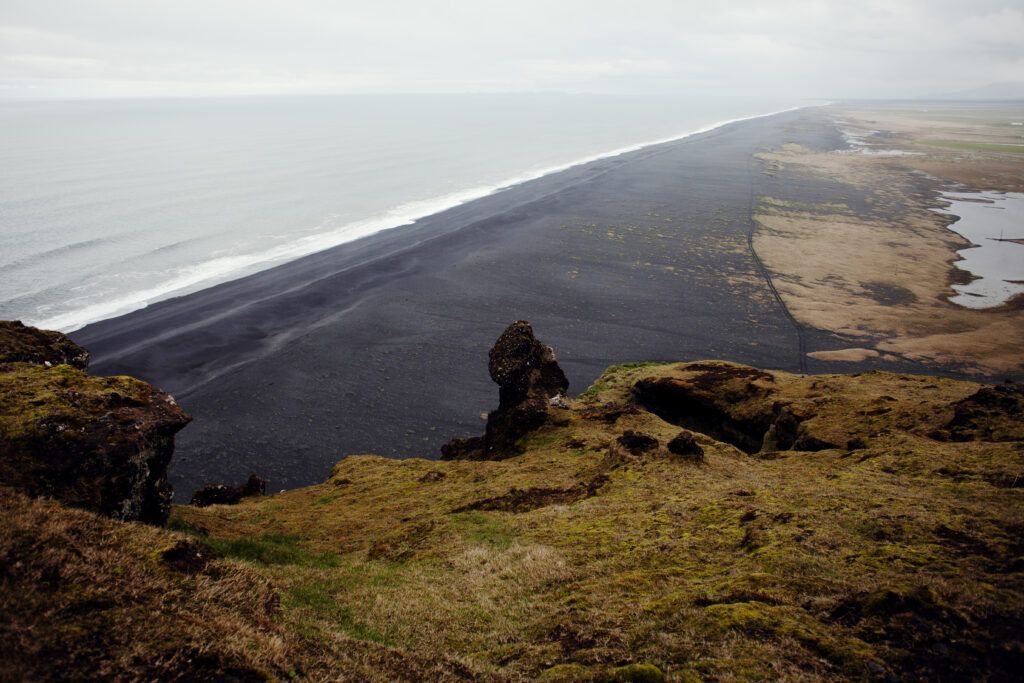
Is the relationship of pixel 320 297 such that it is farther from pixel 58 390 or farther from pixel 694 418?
pixel 58 390

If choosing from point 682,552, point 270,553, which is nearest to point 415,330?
point 270,553

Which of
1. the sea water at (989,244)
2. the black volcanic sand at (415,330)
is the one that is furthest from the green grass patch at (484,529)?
the sea water at (989,244)

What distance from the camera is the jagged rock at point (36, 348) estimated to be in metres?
17.6

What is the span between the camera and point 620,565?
14508mm

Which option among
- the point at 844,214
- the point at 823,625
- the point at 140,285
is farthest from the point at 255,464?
the point at 844,214

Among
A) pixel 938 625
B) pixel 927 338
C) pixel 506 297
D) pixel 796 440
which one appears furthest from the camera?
pixel 506 297

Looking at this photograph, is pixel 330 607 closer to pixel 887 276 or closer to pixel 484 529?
pixel 484 529

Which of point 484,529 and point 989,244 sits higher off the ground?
point 484,529

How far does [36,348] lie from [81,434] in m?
5.12

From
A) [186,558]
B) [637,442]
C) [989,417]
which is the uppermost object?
[186,558]

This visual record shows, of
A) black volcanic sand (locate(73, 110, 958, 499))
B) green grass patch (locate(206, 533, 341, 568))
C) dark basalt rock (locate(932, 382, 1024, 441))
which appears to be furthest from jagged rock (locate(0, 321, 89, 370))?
dark basalt rock (locate(932, 382, 1024, 441))

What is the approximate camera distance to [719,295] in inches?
2168

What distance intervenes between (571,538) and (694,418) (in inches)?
612

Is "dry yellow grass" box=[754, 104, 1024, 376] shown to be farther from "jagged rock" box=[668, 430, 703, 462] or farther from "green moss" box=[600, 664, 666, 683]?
"green moss" box=[600, 664, 666, 683]
